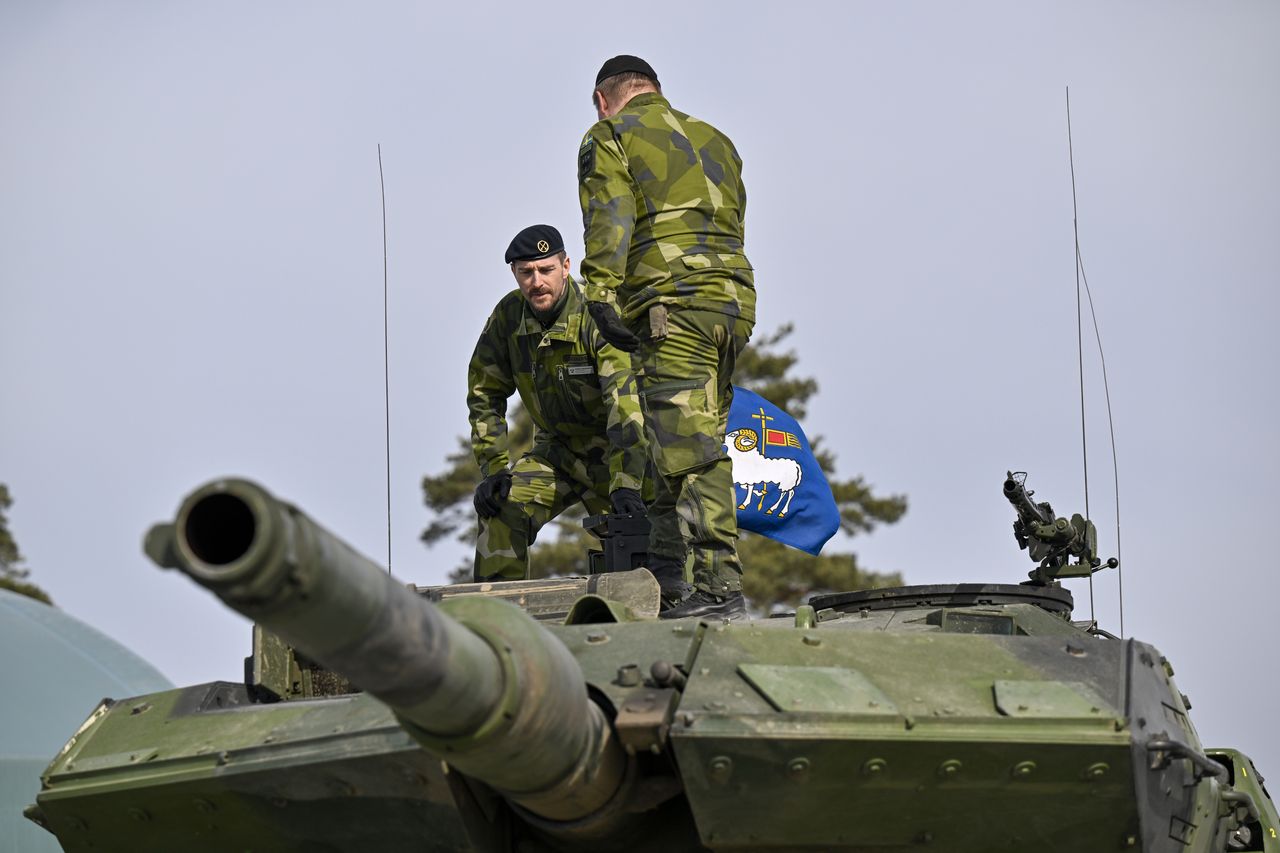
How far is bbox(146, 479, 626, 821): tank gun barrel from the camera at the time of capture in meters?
5.12

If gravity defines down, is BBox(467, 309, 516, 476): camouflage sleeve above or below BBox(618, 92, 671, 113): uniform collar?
below

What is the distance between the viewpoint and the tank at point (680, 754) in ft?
21.6

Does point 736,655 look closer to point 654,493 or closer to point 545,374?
point 654,493

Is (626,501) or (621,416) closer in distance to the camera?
(626,501)

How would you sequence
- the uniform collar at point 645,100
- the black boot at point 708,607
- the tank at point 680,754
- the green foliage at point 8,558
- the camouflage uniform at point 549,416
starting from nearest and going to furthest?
1. the tank at point 680,754
2. the black boot at point 708,607
3. the uniform collar at point 645,100
4. the camouflage uniform at point 549,416
5. the green foliage at point 8,558

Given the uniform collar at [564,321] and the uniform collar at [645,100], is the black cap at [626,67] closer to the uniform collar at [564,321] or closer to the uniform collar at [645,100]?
the uniform collar at [645,100]

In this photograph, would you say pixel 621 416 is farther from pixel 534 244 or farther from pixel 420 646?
pixel 420 646

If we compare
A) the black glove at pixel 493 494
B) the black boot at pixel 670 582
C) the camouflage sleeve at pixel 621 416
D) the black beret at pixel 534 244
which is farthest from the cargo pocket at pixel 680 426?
the black beret at pixel 534 244

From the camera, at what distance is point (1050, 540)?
11344 mm

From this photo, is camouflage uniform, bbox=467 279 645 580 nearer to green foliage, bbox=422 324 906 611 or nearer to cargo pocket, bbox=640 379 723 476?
cargo pocket, bbox=640 379 723 476

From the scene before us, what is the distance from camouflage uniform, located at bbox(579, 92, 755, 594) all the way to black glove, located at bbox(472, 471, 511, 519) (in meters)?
2.12

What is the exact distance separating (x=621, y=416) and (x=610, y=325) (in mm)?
2135

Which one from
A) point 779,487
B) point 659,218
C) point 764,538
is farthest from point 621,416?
point 764,538

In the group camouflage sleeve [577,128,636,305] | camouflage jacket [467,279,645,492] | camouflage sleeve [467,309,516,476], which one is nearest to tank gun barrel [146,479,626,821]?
camouflage sleeve [577,128,636,305]
